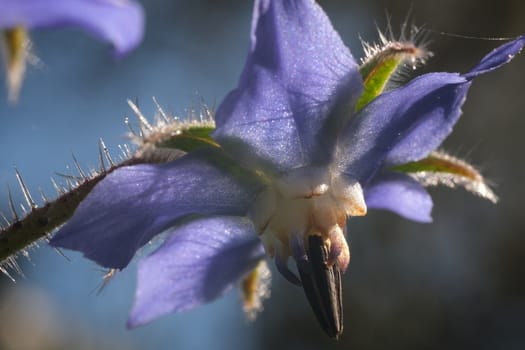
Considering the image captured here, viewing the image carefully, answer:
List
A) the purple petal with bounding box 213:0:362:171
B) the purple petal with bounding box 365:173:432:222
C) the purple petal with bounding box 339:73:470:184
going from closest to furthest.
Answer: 1. the purple petal with bounding box 213:0:362:171
2. the purple petal with bounding box 339:73:470:184
3. the purple petal with bounding box 365:173:432:222

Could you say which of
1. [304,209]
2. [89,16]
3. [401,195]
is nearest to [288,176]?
[304,209]

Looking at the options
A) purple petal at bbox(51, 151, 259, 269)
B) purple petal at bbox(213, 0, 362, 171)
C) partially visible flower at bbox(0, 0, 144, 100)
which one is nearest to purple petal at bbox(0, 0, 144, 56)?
partially visible flower at bbox(0, 0, 144, 100)

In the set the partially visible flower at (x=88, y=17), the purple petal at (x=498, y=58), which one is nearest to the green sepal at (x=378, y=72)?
the purple petal at (x=498, y=58)

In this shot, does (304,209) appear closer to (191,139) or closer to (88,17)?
(191,139)

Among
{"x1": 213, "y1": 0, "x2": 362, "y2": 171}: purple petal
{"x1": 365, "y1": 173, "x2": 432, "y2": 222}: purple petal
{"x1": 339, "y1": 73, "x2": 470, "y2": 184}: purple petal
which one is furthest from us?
{"x1": 365, "y1": 173, "x2": 432, "y2": 222}: purple petal

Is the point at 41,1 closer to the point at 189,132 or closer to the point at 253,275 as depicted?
the point at 189,132

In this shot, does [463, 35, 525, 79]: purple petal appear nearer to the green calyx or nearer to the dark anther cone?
the green calyx

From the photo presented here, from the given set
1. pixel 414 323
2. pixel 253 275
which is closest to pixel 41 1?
pixel 253 275
